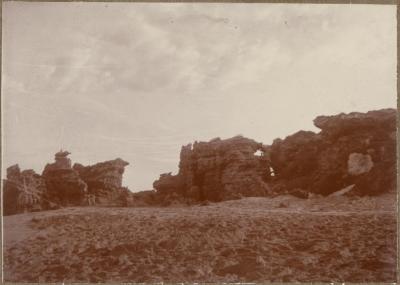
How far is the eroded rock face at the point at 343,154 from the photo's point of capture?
1001cm

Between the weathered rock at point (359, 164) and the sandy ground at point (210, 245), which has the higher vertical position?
the weathered rock at point (359, 164)

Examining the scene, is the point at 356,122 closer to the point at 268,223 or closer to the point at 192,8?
the point at 268,223

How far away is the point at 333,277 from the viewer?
9.05 m

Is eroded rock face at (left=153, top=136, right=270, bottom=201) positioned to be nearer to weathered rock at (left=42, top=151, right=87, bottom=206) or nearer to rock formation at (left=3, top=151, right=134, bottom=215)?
rock formation at (left=3, top=151, right=134, bottom=215)

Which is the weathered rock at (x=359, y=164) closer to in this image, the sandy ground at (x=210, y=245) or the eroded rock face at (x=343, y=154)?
the eroded rock face at (x=343, y=154)

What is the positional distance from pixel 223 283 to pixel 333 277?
6.68 feet

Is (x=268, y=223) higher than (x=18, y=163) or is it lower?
lower

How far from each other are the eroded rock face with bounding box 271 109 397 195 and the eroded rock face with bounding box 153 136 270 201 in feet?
1.83

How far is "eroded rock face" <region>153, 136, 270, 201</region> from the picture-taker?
10648 mm

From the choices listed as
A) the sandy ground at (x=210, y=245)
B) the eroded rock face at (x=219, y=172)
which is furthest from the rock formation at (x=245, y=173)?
the sandy ground at (x=210, y=245)

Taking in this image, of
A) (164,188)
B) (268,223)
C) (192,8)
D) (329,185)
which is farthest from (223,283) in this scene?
(192,8)

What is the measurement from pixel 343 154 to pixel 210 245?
3613 mm

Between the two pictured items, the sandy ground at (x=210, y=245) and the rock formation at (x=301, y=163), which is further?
the rock formation at (x=301, y=163)

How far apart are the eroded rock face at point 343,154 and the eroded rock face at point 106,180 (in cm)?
345
